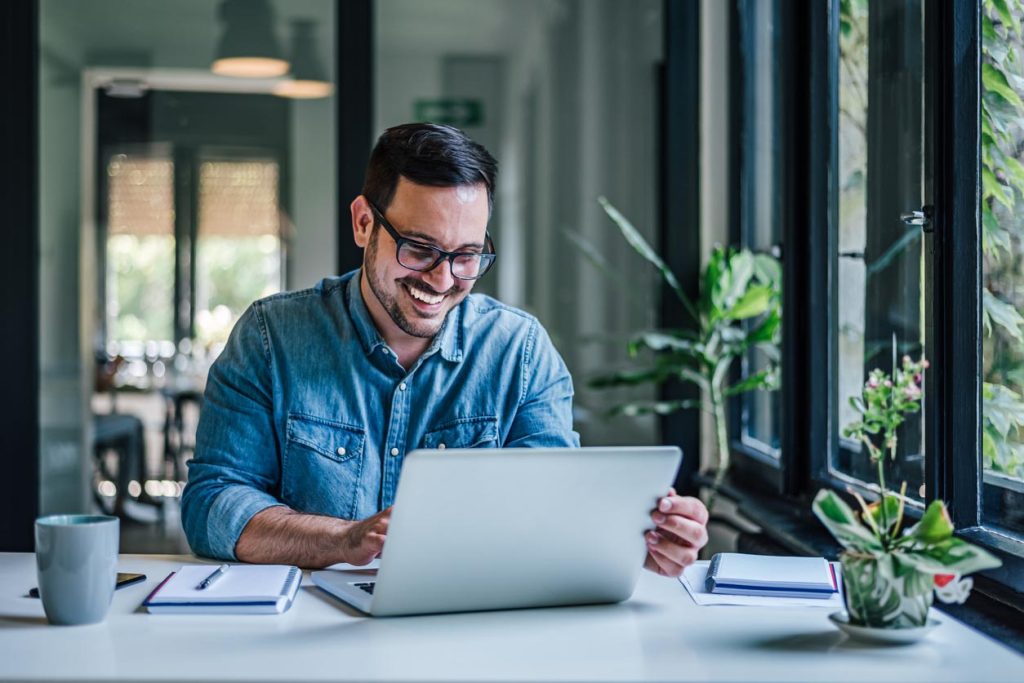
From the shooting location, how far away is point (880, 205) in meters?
2.34

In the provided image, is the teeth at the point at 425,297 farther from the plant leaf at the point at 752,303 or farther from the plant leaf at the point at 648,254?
the plant leaf at the point at 752,303

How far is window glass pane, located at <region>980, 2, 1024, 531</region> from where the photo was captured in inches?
69.5

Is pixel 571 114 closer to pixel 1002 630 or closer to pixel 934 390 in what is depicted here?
pixel 934 390

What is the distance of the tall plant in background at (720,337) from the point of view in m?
3.11

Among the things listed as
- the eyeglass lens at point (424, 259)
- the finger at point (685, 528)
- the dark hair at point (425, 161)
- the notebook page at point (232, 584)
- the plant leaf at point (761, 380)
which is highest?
the dark hair at point (425, 161)

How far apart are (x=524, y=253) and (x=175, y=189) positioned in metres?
1.15

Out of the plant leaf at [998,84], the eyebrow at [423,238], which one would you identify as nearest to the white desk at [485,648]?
the eyebrow at [423,238]

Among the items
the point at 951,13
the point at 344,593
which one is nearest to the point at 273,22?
the point at 951,13

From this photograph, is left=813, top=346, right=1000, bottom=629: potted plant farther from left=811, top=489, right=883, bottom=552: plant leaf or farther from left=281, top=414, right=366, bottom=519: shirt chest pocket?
left=281, top=414, right=366, bottom=519: shirt chest pocket

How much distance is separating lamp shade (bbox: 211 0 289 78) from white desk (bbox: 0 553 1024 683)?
2.45 m

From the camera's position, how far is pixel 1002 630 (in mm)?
1604

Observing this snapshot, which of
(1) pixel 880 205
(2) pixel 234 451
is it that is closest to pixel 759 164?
(1) pixel 880 205

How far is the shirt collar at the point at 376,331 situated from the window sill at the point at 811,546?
93 cm

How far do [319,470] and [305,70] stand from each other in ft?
6.70
